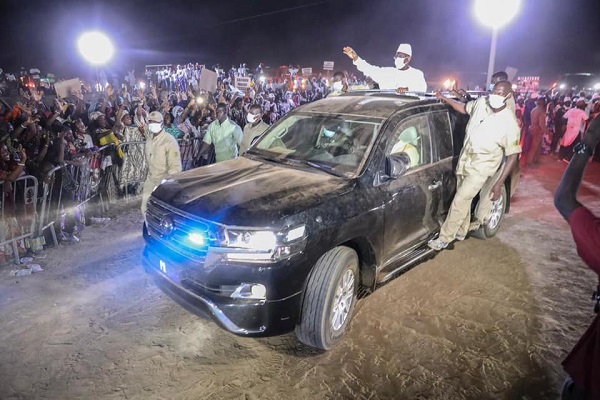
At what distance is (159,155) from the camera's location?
5.32 meters

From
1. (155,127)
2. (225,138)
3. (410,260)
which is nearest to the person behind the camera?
(410,260)

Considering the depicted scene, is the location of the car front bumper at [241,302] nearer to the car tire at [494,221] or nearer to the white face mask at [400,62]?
the car tire at [494,221]

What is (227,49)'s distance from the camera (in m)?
34.7

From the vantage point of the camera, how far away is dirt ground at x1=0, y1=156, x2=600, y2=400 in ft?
10.1

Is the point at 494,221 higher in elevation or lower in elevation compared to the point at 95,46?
lower

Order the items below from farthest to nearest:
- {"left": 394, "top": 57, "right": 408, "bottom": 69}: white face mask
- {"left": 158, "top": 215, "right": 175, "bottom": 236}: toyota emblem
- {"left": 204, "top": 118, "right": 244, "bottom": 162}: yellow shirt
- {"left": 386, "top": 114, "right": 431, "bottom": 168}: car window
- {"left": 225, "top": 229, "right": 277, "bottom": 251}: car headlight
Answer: {"left": 204, "top": 118, "right": 244, "bottom": 162}: yellow shirt, {"left": 394, "top": 57, "right": 408, "bottom": 69}: white face mask, {"left": 386, "top": 114, "right": 431, "bottom": 168}: car window, {"left": 158, "top": 215, "right": 175, "bottom": 236}: toyota emblem, {"left": 225, "top": 229, "right": 277, "bottom": 251}: car headlight

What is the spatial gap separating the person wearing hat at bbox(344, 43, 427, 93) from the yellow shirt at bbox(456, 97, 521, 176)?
1.42 meters

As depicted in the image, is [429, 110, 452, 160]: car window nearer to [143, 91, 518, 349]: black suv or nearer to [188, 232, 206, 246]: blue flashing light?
[143, 91, 518, 349]: black suv

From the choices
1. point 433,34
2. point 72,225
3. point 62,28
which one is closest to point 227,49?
point 62,28

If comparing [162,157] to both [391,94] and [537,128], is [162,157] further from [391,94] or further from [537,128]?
[537,128]

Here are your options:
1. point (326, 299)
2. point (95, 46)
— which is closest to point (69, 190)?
point (326, 299)

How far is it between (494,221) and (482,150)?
5.50 feet

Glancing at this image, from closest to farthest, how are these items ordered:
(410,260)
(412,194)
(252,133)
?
(412,194) < (410,260) < (252,133)

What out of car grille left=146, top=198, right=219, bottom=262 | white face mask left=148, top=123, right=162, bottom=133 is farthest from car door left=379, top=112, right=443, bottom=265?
white face mask left=148, top=123, right=162, bottom=133
